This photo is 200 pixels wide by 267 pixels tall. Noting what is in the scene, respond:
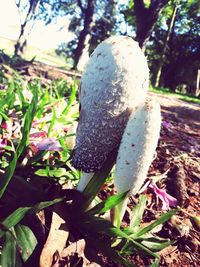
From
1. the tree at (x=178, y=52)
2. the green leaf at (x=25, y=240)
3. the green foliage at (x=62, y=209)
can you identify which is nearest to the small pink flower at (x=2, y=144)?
the green foliage at (x=62, y=209)

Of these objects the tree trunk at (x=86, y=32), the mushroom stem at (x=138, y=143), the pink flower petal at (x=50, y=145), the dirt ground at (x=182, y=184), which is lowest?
the dirt ground at (x=182, y=184)

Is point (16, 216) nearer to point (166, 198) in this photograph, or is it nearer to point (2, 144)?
point (2, 144)

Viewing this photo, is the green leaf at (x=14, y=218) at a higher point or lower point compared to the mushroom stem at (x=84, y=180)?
lower

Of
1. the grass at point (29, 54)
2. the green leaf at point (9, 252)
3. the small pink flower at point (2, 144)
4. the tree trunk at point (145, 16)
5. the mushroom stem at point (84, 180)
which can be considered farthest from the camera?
the grass at point (29, 54)

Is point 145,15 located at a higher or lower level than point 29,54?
higher

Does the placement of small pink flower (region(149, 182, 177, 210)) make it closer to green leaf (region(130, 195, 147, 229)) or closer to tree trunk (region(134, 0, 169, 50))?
green leaf (region(130, 195, 147, 229))

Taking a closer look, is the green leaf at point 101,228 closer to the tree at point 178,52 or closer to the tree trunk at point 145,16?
the tree trunk at point 145,16

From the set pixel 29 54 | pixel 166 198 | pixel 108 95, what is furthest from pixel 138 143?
pixel 29 54

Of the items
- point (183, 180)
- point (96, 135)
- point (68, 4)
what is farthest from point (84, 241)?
point (68, 4)
